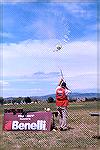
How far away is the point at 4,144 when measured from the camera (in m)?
16.0

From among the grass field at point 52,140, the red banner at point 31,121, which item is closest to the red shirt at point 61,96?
the red banner at point 31,121

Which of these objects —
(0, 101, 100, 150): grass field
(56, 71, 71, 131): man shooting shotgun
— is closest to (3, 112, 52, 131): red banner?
(0, 101, 100, 150): grass field

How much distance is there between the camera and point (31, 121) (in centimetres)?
1861

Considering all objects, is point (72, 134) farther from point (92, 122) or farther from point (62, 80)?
point (92, 122)

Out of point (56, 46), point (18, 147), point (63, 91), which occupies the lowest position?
point (18, 147)

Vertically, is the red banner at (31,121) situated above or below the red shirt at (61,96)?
below

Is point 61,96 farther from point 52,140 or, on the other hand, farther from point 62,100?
point 52,140

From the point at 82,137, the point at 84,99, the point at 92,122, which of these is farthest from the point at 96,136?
the point at 84,99

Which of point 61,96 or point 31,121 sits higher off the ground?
point 61,96

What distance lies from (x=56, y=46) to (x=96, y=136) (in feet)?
13.3

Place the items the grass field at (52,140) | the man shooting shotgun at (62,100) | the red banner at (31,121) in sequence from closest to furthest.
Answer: the grass field at (52,140)
the red banner at (31,121)
the man shooting shotgun at (62,100)

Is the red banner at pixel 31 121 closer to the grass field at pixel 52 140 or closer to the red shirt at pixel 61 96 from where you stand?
the grass field at pixel 52 140

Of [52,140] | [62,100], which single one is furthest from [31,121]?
[52,140]

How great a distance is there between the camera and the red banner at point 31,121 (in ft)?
61.0
